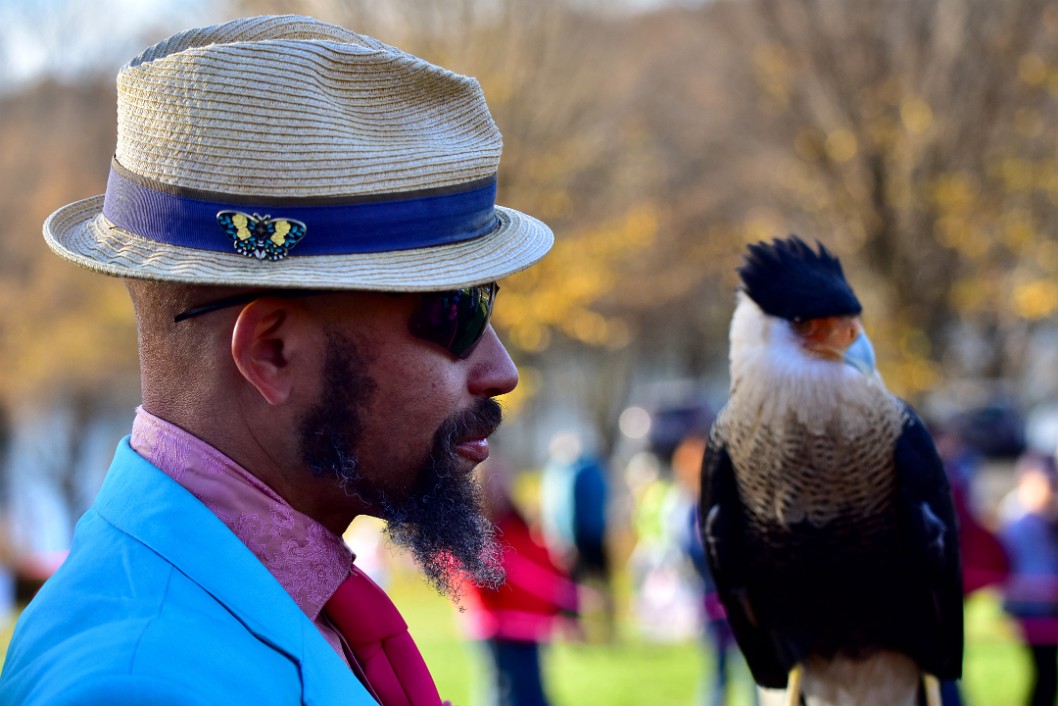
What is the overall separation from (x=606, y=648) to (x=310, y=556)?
10.5 metres

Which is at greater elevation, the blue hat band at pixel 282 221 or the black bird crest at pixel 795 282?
the blue hat band at pixel 282 221

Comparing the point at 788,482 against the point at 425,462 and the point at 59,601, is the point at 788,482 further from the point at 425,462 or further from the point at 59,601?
the point at 59,601

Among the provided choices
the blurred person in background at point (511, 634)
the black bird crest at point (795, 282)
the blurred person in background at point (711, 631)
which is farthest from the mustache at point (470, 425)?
the blurred person in background at point (711, 631)

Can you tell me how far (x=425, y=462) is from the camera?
185 cm

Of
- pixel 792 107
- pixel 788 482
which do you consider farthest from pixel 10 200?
pixel 788 482

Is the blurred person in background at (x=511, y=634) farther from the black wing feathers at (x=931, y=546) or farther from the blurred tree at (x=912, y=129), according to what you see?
the blurred tree at (x=912, y=129)

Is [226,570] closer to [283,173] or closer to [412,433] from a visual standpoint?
[412,433]

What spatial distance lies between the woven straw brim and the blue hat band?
0.6 inches

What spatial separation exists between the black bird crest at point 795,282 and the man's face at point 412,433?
155 centimetres

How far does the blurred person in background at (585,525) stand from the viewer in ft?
39.9

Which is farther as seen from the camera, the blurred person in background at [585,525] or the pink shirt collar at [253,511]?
Result: the blurred person in background at [585,525]

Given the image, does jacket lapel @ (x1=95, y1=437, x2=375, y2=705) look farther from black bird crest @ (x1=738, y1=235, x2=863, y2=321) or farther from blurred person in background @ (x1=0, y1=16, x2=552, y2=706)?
black bird crest @ (x1=738, y1=235, x2=863, y2=321)

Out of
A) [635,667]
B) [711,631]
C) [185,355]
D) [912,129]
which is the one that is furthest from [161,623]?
[912,129]

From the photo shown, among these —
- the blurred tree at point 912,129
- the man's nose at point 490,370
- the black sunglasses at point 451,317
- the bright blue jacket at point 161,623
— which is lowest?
the blurred tree at point 912,129
